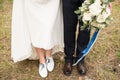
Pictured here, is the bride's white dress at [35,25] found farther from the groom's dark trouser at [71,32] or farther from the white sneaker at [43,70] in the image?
the white sneaker at [43,70]

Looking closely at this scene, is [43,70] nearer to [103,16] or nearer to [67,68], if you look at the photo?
[67,68]

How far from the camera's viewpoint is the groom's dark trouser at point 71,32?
A: 11.3 ft

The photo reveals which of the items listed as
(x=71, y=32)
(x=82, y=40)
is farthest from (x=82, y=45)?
(x=71, y=32)

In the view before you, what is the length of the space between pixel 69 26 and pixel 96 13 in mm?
630

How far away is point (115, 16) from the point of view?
5.45 m

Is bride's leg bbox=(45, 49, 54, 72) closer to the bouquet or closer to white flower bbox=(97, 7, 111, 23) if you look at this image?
the bouquet

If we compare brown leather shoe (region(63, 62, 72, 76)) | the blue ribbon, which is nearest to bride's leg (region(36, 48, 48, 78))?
brown leather shoe (region(63, 62, 72, 76))

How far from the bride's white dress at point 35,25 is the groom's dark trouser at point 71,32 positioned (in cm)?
11

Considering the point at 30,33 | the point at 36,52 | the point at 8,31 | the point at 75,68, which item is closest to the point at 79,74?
the point at 75,68

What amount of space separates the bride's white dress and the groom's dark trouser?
0.37 feet

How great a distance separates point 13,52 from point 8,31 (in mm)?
1136

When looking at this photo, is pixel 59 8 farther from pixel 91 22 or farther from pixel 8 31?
pixel 8 31

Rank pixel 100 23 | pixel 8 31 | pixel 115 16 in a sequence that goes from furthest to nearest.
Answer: pixel 115 16 < pixel 8 31 < pixel 100 23

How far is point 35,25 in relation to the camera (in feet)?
11.7
